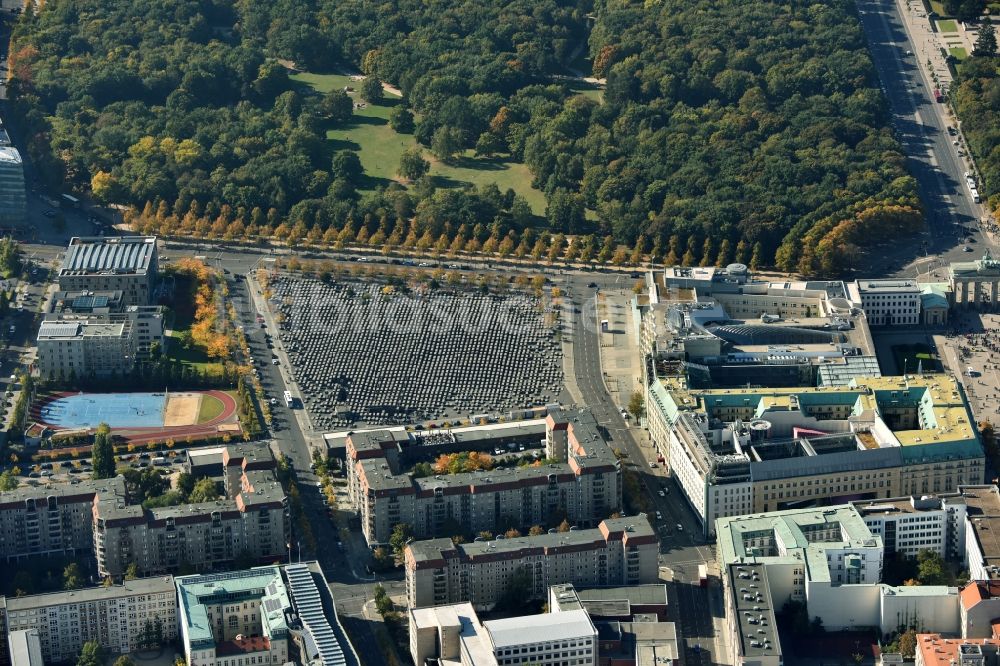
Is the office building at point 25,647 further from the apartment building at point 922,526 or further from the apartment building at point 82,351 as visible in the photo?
the apartment building at point 922,526

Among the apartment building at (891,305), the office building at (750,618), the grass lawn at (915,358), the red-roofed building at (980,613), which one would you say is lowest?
the office building at (750,618)

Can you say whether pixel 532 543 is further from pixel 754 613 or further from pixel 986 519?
pixel 986 519

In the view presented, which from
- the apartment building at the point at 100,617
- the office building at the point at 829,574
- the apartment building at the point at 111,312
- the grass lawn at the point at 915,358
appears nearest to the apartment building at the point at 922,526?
the office building at the point at 829,574

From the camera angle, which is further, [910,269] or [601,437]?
[910,269]

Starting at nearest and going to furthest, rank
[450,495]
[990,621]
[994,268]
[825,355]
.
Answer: [990,621] < [450,495] < [825,355] < [994,268]

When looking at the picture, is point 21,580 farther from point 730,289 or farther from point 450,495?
point 730,289

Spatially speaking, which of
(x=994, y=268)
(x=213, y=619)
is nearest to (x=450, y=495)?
(x=213, y=619)
